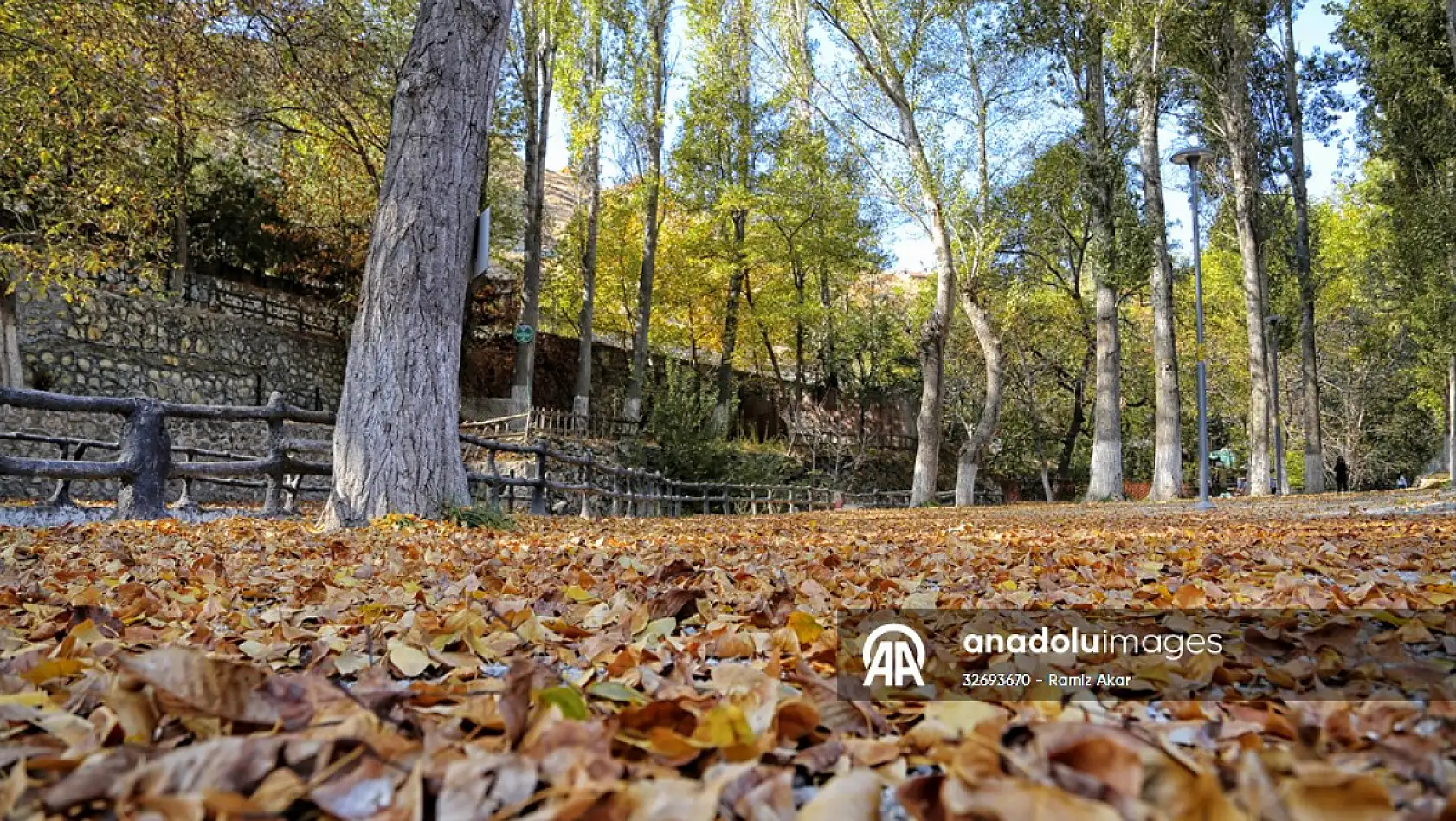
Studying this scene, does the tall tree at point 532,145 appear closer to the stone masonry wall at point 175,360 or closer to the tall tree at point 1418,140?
the stone masonry wall at point 175,360

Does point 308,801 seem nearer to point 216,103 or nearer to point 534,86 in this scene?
point 216,103

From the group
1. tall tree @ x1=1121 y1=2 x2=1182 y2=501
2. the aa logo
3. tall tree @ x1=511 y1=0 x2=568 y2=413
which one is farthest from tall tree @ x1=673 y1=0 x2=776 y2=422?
the aa logo

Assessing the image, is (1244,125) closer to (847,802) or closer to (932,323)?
(932,323)

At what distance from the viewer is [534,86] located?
1739 cm

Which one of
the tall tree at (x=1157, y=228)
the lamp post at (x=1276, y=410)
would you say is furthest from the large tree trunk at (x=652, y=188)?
the lamp post at (x=1276, y=410)

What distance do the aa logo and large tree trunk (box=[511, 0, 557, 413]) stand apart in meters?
16.4

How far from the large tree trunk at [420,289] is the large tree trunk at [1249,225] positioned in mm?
16683

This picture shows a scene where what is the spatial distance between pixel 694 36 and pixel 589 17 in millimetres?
3288

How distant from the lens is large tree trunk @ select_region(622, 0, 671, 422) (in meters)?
19.1

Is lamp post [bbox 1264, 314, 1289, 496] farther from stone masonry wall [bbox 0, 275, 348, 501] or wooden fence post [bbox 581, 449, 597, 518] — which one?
stone masonry wall [bbox 0, 275, 348, 501]

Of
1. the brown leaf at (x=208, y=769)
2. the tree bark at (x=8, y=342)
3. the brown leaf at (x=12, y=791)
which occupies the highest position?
the tree bark at (x=8, y=342)

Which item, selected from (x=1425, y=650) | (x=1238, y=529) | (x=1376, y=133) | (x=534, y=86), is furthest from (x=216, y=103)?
A: (x=1376, y=133)

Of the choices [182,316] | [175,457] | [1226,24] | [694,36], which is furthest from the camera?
[694,36]

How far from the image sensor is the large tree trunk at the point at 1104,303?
569 inches
